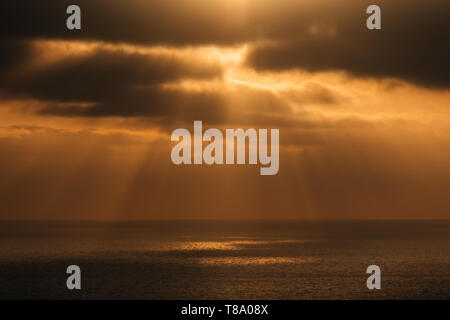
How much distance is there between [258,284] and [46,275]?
3674 cm

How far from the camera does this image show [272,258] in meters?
136

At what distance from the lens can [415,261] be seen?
126 m

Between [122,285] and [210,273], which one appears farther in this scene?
[210,273]

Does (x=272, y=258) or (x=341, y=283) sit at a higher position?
(x=272, y=258)

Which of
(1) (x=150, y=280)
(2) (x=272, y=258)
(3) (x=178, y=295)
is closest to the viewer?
(3) (x=178, y=295)

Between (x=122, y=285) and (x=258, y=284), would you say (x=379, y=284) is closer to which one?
(x=258, y=284)
